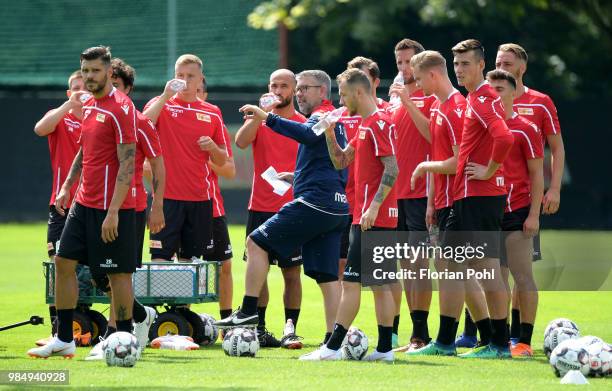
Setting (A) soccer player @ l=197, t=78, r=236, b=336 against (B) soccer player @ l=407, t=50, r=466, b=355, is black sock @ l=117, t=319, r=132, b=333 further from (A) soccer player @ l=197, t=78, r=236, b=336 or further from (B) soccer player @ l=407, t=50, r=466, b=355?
(B) soccer player @ l=407, t=50, r=466, b=355

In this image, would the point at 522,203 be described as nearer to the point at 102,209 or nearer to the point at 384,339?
the point at 384,339

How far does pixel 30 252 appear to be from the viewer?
2156 cm

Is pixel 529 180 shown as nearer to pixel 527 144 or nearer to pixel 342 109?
pixel 527 144

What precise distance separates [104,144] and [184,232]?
2.19m

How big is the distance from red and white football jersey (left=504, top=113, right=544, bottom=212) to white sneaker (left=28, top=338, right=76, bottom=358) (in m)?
3.68

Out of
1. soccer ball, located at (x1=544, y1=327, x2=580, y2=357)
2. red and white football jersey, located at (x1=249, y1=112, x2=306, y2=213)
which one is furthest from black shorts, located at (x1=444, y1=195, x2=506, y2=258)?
red and white football jersey, located at (x1=249, y1=112, x2=306, y2=213)

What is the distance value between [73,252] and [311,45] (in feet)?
96.6

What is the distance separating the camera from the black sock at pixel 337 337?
9.49 meters

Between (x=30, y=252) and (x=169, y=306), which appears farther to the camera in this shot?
(x=30, y=252)

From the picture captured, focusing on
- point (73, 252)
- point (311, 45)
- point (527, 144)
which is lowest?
point (73, 252)

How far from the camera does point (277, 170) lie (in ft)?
37.2

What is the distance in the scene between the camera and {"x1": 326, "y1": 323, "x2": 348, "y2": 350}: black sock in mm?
9492

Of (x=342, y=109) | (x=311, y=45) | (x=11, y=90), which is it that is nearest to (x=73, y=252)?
(x=342, y=109)

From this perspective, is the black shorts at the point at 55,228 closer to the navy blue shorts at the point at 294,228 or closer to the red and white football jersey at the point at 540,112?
the navy blue shorts at the point at 294,228
